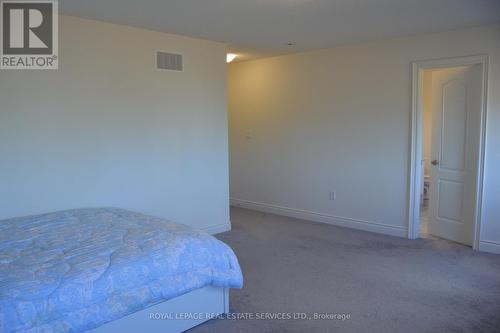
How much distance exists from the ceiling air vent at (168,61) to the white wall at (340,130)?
1963mm

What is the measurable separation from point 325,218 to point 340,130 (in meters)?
1.27

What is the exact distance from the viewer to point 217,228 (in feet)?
17.0

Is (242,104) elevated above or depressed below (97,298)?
above

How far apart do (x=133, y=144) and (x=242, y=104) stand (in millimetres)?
2764

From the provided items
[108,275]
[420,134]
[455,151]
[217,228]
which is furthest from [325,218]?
[108,275]

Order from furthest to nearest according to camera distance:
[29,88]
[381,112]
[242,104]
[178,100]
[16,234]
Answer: [242,104], [381,112], [178,100], [29,88], [16,234]

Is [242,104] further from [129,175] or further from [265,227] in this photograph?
[129,175]

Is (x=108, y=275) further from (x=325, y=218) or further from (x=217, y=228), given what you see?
(x=325, y=218)

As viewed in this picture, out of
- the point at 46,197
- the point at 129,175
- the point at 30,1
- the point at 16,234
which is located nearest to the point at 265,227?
the point at 129,175

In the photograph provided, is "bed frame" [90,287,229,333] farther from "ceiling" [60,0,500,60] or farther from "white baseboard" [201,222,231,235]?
"ceiling" [60,0,500,60]

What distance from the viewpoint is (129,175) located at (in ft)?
14.0

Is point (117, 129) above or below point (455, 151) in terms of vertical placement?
above

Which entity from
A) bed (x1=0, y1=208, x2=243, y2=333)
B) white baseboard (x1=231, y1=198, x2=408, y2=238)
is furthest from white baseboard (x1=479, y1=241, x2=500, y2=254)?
bed (x1=0, y1=208, x2=243, y2=333)

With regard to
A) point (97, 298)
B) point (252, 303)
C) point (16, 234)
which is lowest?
point (252, 303)
